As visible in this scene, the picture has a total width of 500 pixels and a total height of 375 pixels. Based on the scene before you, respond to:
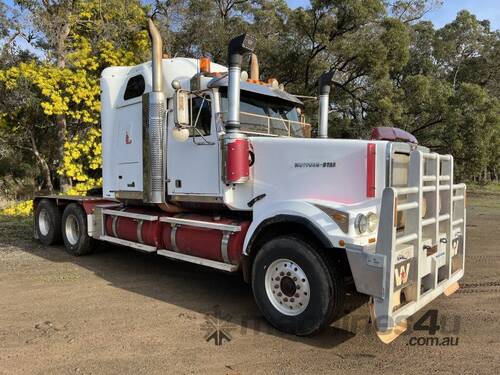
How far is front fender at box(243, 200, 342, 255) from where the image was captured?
13.7 ft

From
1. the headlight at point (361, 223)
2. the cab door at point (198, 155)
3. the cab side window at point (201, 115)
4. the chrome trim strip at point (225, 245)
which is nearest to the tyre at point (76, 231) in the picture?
the cab door at point (198, 155)

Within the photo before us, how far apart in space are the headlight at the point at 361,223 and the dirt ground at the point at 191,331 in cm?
111

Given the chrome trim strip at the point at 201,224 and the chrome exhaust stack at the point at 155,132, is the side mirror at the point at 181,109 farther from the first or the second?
the chrome trim strip at the point at 201,224

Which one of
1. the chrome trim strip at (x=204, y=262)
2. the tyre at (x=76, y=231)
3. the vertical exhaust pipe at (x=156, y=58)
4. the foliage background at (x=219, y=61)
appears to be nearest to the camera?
the chrome trim strip at (x=204, y=262)

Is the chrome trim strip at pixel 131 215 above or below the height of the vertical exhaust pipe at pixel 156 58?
below

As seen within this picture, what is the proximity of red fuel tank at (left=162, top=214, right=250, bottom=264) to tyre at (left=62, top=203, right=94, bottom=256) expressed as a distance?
8.11ft

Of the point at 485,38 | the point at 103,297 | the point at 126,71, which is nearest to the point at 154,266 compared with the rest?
the point at 103,297

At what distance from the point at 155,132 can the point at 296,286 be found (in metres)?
3.04

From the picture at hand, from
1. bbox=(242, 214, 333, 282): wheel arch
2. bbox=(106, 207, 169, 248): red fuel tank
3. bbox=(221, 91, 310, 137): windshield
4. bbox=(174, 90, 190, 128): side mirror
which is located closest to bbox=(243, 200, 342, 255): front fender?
bbox=(242, 214, 333, 282): wheel arch

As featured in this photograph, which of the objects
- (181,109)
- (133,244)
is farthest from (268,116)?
(133,244)

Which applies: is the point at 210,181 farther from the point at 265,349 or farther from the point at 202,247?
the point at 265,349

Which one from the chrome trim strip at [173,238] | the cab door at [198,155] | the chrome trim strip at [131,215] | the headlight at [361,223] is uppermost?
the cab door at [198,155]

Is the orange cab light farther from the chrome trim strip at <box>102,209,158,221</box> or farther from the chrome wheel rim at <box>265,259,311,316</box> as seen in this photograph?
the chrome wheel rim at <box>265,259,311,316</box>

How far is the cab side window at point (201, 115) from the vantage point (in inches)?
219
